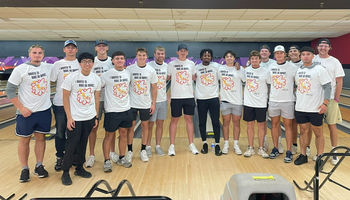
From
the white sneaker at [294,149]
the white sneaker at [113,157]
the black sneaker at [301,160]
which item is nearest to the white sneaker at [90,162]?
the white sneaker at [113,157]

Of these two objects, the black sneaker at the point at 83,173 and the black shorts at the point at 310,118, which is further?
the black shorts at the point at 310,118

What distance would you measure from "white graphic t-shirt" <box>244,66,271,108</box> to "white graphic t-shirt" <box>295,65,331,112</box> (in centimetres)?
40

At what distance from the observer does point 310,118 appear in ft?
9.46

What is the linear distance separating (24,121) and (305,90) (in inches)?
113

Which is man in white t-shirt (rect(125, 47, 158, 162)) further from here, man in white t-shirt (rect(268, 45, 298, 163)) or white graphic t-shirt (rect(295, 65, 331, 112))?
white graphic t-shirt (rect(295, 65, 331, 112))

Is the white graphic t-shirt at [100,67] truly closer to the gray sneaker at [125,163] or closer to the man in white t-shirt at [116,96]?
the man in white t-shirt at [116,96]

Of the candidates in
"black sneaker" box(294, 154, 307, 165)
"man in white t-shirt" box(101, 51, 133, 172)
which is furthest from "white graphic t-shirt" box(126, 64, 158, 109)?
"black sneaker" box(294, 154, 307, 165)

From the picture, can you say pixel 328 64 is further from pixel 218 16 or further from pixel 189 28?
pixel 189 28

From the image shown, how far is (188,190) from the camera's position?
2.36 metres

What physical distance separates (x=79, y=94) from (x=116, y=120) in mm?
506

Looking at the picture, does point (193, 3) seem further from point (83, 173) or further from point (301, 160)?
point (83, 173)

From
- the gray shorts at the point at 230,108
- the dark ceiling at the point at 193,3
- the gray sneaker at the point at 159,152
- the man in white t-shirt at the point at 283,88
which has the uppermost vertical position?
the dark ceiling at the point at 193,3

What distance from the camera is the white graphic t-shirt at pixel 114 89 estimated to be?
2781 millimetres

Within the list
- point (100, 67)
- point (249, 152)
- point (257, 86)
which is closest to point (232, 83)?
point (257, 86)
